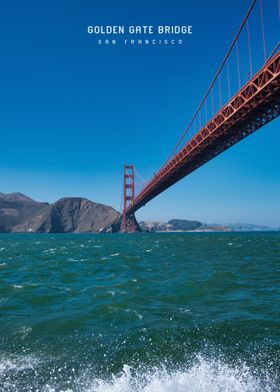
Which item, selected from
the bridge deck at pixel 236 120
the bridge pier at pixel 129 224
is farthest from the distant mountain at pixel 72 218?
the bridge deck at pixel 236 120

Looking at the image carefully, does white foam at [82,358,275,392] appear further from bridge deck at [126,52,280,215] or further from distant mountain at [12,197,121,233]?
distant mountain at [12,197,121,233]

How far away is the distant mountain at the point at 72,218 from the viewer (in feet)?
523

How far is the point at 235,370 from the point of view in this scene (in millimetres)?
5199

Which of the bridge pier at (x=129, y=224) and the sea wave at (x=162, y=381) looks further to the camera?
the bridge pier at (x=129, y=224)

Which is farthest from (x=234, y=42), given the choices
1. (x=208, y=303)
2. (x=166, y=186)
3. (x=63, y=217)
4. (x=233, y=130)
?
(x=63, y=217)

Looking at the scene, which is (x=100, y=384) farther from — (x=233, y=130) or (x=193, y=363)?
(x=233, y=130)

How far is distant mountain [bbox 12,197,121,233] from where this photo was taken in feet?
523

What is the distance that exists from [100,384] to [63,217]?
570 ft

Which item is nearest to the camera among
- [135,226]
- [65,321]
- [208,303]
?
[65,321]

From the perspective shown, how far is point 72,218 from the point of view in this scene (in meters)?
174

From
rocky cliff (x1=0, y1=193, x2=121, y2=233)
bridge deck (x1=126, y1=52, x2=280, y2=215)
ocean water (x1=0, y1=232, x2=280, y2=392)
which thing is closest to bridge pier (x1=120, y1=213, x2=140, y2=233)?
rocky cliff (x1=0, y1=193, x2=121, y2=233)

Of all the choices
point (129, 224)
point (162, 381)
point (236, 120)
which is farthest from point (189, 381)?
point (129, 224)

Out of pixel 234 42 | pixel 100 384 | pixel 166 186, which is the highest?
pixel 234 42

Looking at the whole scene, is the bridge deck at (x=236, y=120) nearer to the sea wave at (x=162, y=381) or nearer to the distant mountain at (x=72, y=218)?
the sea wave at (x=162, y=381)
